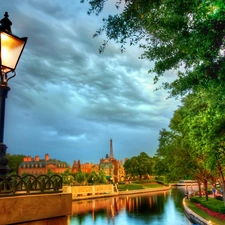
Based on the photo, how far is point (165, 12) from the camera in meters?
8.52

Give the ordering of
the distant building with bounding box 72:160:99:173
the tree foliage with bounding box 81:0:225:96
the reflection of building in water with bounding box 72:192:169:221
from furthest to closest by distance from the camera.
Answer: the distant building with bounding box 72:160:99:173, the reflection of building in water with bounding box 72:192:169:221, the tree foliage with bounding box 81:0:225:96

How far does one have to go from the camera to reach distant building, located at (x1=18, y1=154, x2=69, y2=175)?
98688mm

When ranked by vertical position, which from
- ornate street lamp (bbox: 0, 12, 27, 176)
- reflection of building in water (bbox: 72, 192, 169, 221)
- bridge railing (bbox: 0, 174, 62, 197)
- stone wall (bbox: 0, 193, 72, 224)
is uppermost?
ornate street lamp (bbox: 0, 12, 27, 176)

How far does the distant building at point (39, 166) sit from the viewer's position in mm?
98688

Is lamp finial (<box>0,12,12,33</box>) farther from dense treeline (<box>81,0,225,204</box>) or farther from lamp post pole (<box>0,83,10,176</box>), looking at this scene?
dense treeline (<box>81,0,225,204</box>)

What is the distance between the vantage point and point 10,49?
12.8ft

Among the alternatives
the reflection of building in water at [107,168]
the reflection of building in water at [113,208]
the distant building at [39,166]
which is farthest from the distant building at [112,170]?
the reflection of building in water at [113,208]

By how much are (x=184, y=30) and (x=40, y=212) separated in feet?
24.1

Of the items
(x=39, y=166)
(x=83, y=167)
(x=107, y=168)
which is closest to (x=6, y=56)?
(x=39, y=166)

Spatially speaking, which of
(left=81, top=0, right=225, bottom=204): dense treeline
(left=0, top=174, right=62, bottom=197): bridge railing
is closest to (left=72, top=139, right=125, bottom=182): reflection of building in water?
(left=81, top=0, right=225, bottom=204): dense treeline

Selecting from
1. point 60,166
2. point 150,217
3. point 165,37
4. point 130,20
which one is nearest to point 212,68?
point 165,37

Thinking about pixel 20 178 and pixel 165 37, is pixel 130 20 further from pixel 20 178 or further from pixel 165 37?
pixel 20 178

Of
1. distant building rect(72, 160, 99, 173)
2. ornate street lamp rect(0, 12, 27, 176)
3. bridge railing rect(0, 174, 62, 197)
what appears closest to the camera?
bridge railing rect(0, 174, 62, 197)

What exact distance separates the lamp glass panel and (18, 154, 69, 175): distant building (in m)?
99.0
